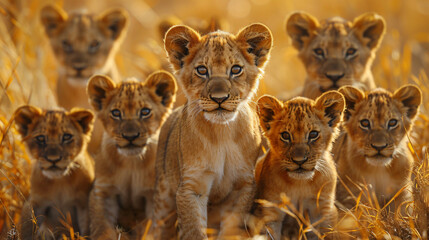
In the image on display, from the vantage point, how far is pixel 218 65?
449 centimetres

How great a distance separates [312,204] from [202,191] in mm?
810

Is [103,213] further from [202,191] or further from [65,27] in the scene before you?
[65,27]

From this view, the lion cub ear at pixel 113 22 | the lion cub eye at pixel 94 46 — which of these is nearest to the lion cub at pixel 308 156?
the lion cub eye at pixel 94 46

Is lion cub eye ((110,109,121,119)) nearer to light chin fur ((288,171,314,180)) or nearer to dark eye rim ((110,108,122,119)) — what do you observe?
dark eye rim ((110,108,122,119))

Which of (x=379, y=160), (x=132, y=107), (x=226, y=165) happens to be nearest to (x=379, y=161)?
(x=379, y=160)

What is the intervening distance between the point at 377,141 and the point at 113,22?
3.88 metres

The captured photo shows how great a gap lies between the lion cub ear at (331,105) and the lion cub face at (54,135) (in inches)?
78.6

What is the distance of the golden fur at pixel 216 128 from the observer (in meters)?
4.51

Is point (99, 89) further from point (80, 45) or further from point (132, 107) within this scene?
point (80, 45)

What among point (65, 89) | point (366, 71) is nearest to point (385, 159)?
point (366, 71)

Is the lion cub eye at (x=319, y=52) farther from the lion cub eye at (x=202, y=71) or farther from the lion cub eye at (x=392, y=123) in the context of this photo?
the lion cub eye at (x=202, y=71)

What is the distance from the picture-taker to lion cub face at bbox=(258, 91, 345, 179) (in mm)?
4504

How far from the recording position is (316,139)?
4602mm

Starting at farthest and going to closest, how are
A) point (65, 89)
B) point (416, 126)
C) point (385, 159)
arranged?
point (65, 89) → point (416, 126) → point (385, 159)
